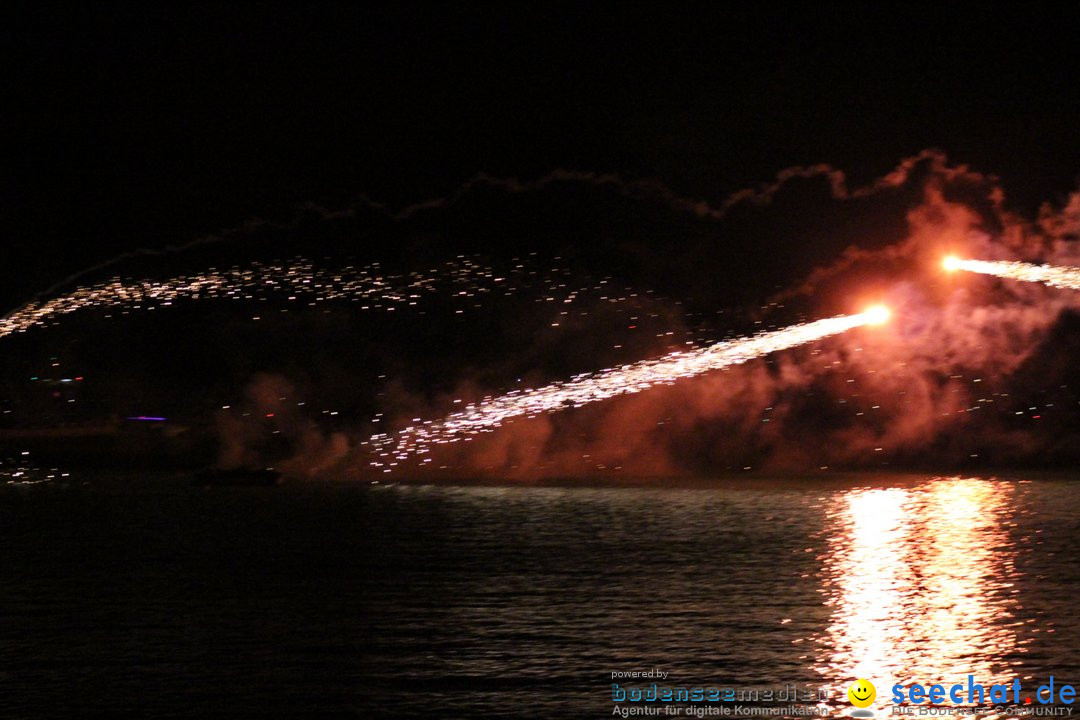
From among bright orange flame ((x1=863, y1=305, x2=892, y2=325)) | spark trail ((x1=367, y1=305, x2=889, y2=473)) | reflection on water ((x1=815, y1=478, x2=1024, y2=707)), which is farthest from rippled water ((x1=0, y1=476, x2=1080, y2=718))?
spark trail ((x1=367, y1=305, x2=889, y2=473))

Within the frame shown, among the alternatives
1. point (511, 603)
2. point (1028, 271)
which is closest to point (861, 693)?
point (511, 603)

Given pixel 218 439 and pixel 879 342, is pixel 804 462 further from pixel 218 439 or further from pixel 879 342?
pixel 218 439

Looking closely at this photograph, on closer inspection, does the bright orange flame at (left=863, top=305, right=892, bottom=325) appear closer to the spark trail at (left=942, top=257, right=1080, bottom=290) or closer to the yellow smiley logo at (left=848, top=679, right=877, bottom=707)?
the spark trail at (left=942, top=257, right=1080, bottom=290)

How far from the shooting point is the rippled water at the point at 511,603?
16266 mm

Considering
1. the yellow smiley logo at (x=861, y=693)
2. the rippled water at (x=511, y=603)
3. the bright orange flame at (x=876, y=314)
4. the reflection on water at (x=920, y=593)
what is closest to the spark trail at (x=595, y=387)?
the bright orange flame at (x=876, y=314)

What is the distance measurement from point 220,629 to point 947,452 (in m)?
41.4

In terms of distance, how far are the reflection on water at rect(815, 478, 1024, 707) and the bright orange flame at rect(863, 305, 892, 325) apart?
8923 mm

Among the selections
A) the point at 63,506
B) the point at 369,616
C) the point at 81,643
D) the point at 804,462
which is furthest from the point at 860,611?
the point at 804,462

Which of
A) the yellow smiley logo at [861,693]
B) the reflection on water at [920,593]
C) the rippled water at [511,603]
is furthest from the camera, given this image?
the reflection on water at [920,593]

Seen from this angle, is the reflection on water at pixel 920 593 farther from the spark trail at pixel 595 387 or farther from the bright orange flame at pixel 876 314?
the spark trail at pixel 595 387

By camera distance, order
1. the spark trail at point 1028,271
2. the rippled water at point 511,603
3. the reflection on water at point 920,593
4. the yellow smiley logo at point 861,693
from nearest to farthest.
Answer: the yellow smiley logo at point 861,693, the rippled water at point 511,603, the reflection on water at point 920,593, the spark trail at point 1028,271

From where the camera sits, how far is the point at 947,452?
55.3 m

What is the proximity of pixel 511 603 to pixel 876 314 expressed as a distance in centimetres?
2705

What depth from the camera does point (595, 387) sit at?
53781mm
